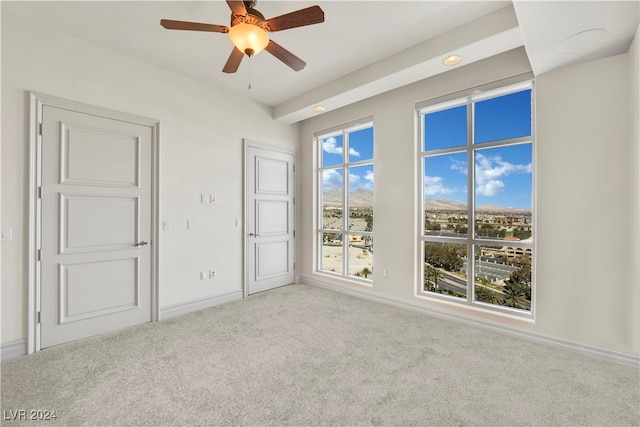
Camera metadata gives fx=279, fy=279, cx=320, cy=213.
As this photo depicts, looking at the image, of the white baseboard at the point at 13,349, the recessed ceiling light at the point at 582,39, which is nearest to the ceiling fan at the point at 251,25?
the recessed ceiling light at the point at 582,39

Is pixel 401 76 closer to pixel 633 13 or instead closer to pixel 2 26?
pixel 633 13

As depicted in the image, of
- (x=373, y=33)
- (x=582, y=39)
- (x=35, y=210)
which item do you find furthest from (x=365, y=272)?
(x=35, y=210)

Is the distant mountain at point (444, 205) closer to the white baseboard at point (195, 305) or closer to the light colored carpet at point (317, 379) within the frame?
the light colored carpet at point (317, 379)

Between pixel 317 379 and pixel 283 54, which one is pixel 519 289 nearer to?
pixel 317 379

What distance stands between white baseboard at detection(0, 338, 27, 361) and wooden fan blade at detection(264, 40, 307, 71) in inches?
133

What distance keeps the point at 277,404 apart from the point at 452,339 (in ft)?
6.19

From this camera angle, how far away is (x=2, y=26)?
245 centimetres

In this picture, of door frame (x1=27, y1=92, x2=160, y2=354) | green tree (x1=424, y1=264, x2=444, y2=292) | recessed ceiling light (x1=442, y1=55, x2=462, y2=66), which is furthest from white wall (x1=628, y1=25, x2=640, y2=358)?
door frame (x1=27, y1=92, x2=160, y2=354)

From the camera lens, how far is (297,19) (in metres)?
2.01

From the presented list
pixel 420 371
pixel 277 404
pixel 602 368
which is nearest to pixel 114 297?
pixel 277 404

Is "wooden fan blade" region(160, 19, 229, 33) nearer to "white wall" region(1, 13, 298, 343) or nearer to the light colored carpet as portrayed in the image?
"white wall" region(1, 13, 298, 343)

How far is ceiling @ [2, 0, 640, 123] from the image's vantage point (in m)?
2.04

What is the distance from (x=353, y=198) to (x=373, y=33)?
7.90 feet

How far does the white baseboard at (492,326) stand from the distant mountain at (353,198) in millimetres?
1328
